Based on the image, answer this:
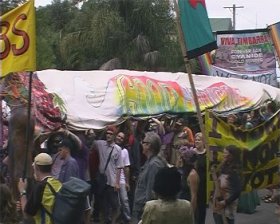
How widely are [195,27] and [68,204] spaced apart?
381 cm

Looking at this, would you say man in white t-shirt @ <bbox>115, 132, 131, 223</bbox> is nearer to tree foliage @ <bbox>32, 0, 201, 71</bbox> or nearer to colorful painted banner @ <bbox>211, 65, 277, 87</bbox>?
colorful painted banner @ <bbox>211, 65, 277, 87</bbox>

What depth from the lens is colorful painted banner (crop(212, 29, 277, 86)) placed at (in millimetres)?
22438

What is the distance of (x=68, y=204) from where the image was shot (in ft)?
19.6

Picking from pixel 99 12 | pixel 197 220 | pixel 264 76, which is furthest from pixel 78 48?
pixel 197 220

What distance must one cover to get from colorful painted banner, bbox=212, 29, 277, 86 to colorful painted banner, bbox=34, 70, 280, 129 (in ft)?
17.4

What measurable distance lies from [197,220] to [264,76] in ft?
45.4

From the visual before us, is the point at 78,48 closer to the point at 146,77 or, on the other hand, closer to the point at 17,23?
the point at 146,77

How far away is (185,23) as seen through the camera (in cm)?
894

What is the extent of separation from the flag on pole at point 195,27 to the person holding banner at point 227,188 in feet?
4.59

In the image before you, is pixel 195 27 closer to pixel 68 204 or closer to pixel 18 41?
pixel 18 41

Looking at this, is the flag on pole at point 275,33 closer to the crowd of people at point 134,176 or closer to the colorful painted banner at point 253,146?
the crowd of people at point 134,176

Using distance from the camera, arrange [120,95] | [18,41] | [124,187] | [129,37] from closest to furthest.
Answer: [18,41] < [124,187] < [120,95] < [129,37]

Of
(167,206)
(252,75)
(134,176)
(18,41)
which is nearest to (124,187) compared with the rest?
(134,176)

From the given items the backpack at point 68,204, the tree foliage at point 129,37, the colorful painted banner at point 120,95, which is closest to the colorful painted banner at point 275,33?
the colorful painted banner at point 120,95
